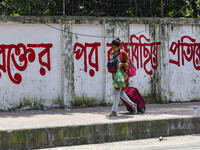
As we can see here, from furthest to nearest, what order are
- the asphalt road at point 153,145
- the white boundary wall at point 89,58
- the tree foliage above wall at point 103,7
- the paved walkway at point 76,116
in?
1. the tree foliage above wall at point 103,7
2. the white boundary wall at point 89,58
3. the paved walkway at point 76,116
4. the asphalt road at point 153,145

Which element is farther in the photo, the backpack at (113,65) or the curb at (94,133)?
the backpack at (113,65)

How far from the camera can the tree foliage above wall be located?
35.4 feet

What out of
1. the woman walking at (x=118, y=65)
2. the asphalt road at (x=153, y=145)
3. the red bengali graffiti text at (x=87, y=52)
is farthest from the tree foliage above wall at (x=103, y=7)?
the asphalt road at (x=153, y=145)

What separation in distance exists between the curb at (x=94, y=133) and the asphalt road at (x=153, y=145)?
0.57 feet

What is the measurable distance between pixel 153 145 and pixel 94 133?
102 cm

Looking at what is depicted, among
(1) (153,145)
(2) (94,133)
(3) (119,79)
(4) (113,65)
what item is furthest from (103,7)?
(1) (153,145)

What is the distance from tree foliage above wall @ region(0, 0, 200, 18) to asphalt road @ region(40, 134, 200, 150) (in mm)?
4302

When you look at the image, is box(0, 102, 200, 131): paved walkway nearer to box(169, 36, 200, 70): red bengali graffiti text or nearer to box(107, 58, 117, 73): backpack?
box(107, 58, 117, 73): backpack

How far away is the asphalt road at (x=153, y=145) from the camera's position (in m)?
7.09

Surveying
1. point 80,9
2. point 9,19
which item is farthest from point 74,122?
point 80,9

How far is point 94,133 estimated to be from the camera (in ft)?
25.4

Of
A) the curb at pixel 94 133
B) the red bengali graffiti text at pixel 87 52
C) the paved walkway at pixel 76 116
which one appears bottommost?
the curb at pixel 94 133

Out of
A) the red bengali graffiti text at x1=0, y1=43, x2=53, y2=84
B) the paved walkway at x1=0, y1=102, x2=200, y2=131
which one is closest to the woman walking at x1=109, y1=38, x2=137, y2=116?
the paved walkway at x1=0, y1=102, x2=200, y2=131

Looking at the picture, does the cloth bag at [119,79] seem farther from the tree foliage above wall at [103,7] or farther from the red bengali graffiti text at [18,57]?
the tree foliage above wall at [103,7]
